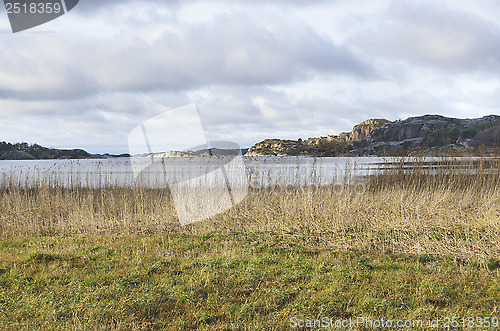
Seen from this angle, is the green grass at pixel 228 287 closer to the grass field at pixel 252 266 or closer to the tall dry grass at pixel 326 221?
the grass field at pixel 252 266

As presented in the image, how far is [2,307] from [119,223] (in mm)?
6411

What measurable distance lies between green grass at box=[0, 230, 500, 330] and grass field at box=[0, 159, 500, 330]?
2 cm

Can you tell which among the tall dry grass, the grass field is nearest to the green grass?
the grass field

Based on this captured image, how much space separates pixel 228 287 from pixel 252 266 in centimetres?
119

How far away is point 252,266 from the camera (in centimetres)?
737

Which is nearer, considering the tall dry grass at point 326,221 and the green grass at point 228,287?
the green grass at point 228,287

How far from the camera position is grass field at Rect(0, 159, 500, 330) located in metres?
5.26

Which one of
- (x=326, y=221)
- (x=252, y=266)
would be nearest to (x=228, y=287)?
(x=252, y=266)

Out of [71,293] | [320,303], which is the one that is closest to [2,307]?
[71,293]

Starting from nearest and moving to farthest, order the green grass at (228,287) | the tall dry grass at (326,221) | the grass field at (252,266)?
the green grass at (228,287) < the grass field at (252,266) < the tall dry grass at (326,221)

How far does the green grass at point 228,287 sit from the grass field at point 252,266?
0.08 ft

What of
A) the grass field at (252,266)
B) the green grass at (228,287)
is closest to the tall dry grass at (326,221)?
the grass field at (252,266)

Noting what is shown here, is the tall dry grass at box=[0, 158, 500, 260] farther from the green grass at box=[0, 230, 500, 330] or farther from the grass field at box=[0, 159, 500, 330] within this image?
the green grass at box=[0, 230, 500, 330]

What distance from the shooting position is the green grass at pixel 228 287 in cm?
513
